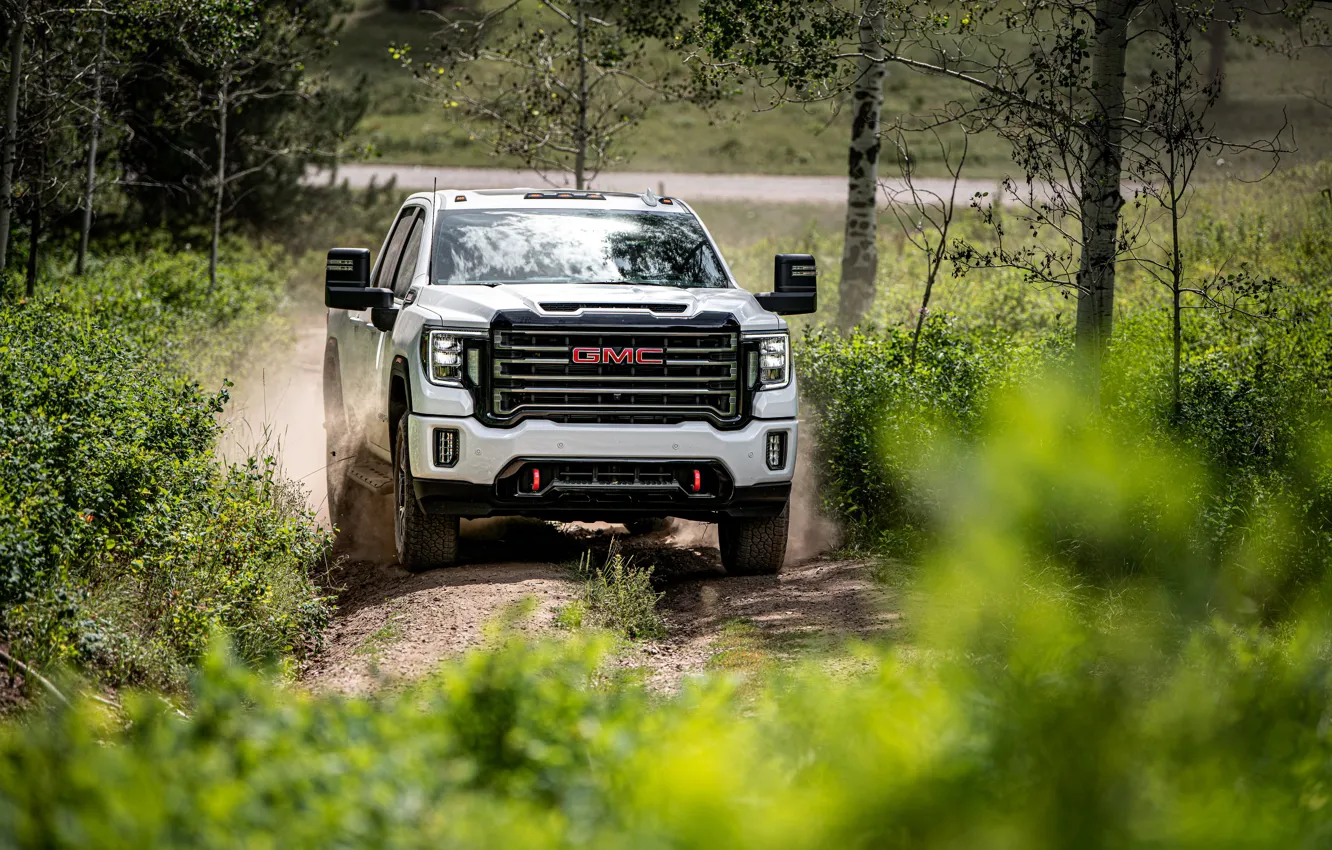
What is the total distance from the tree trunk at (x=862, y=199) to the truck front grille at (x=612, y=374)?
253 inches

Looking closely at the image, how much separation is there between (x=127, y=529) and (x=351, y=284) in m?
2.20

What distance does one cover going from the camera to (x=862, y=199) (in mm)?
15070

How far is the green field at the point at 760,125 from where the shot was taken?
137ft

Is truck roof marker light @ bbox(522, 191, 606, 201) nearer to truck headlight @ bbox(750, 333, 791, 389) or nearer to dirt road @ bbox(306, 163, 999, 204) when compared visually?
truck headlight @ bbox(750, 333, 791, 389)

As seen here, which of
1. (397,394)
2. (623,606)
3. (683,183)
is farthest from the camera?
(683,183)

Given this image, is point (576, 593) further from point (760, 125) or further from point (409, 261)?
point (760, 125)

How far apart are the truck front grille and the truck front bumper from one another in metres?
0.09

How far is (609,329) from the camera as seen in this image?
7781mm

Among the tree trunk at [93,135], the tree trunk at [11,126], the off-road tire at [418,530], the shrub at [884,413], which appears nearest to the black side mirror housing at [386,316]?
the off-road tire at [418,530]

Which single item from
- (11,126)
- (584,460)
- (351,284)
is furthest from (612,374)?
(11,126)

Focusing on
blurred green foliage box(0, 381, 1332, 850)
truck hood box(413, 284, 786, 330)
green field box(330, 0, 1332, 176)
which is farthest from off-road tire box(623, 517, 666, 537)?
green field box(330, 0, 1332, 176)

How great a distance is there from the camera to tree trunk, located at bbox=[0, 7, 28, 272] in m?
11.5

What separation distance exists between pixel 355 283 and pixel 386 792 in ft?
19.8

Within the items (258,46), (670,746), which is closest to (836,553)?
(670,746)
